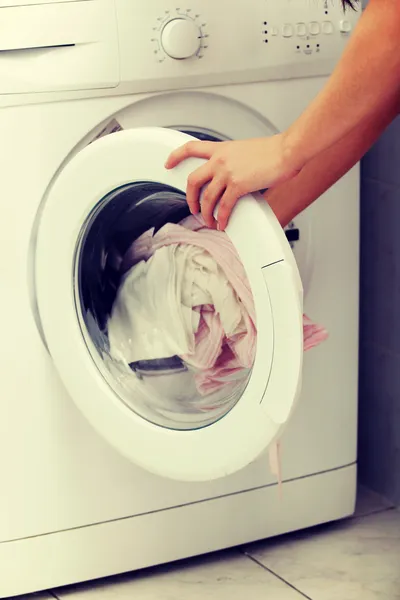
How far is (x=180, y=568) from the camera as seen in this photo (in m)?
1.36

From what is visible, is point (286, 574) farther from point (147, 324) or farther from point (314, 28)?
point (314, 28)

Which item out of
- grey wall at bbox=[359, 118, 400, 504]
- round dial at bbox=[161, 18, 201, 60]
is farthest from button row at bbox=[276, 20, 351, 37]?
grey wall at bbox=[359, 118, 400, 504]

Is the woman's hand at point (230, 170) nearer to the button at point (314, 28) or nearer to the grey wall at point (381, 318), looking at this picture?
the button at point (314, 28)

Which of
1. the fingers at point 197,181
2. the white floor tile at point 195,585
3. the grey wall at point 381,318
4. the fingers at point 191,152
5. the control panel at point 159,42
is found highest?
the control panel at point 159,42

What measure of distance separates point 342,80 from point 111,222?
1.19 ft

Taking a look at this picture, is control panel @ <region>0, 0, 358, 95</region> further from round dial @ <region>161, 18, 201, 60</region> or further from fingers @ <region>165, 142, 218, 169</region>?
fingers @ <region>165, 142, 218, 169</region>

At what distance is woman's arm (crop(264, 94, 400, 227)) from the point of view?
1120mm

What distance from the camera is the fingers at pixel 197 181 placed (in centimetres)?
97

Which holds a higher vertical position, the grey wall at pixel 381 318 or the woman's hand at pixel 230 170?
the woman's hand at pixel 230 170

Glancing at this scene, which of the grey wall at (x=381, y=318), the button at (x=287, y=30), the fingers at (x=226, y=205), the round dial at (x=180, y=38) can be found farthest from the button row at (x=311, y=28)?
the fingers at (x=226, y=205)

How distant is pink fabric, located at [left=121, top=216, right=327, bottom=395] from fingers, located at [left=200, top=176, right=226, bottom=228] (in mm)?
85

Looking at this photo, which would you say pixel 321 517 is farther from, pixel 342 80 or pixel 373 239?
pixel 342 80

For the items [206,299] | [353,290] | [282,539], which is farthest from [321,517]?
[206,299]

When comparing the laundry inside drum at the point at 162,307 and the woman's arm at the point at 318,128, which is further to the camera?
the laundry inside drum at the point at 162,307
